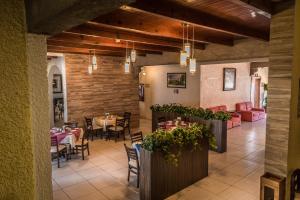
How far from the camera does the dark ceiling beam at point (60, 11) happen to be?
3.36ft

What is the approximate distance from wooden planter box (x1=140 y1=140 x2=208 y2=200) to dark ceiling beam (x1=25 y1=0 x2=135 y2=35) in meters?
3.12

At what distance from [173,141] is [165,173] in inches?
24.4

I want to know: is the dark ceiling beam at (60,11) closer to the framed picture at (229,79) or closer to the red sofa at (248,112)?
the framed picture at (229,79)

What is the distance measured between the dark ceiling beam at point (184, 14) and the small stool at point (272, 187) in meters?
2.78

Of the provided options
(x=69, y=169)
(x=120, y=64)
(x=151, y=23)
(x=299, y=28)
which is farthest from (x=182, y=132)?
(x=120, y=64)

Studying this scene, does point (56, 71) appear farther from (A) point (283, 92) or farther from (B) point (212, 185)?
(A) point (283, 92)

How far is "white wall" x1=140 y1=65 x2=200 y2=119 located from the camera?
33.5 ft

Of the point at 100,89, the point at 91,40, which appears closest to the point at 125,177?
the point at 91,40

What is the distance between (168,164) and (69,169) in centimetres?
283

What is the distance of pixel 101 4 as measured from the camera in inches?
40.9

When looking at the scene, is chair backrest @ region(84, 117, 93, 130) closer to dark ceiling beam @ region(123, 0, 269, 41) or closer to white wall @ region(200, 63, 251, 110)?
white wall @ region(200, 63, 251, 110)

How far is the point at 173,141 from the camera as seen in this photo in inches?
167

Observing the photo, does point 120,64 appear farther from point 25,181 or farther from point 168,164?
point 25,181

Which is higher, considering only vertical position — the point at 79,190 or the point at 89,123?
the point at 89,123
